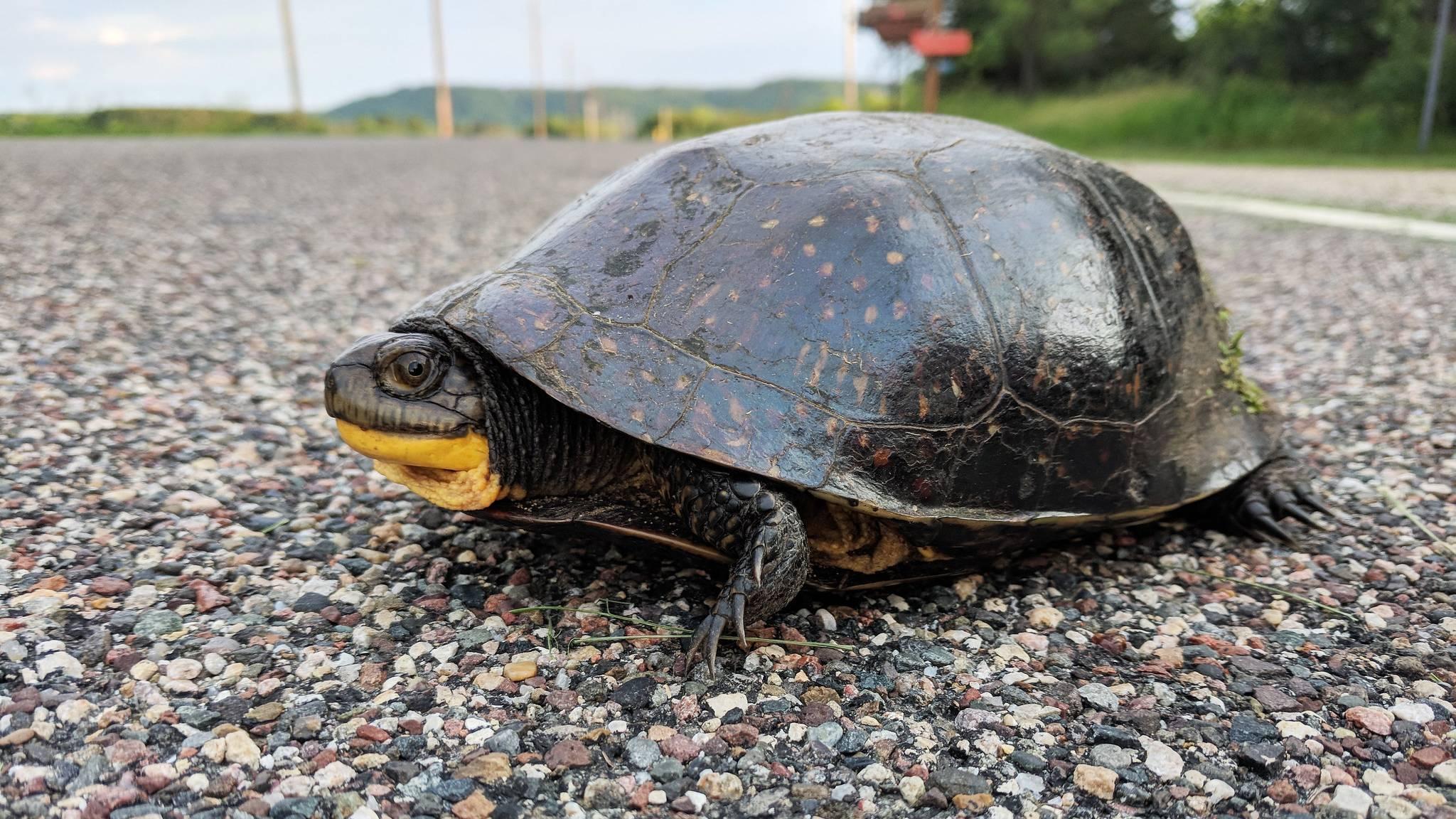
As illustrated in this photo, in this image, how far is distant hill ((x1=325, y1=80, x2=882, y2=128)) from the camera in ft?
142

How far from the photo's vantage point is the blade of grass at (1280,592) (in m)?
2.50

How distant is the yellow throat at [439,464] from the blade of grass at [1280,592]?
2.07 meters

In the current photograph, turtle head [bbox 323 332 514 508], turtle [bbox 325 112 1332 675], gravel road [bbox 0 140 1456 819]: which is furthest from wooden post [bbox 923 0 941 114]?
turtle head [bbox 323 332 514 508]

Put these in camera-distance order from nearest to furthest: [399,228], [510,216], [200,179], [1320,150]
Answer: [399,228] → [510,216] → [200,179] → [1320,150]

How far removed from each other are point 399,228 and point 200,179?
3628mm


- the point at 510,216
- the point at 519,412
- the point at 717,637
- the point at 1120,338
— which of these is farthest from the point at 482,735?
the point at 510,216

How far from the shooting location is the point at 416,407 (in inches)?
90.0

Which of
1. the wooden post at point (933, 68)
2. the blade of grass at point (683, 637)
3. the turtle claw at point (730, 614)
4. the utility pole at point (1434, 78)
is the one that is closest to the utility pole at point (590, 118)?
the wooden post at point (933, 68)

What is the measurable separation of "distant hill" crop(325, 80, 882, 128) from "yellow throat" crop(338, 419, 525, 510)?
99.8ft

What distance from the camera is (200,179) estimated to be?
10555 millimetres

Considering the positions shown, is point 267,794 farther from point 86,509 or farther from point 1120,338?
point 1120,338

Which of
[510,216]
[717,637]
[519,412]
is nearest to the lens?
[717,637]

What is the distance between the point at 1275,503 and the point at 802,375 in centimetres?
185

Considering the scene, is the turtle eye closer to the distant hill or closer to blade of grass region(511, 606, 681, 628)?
blade of grass region(511, 606, 681, 628)
